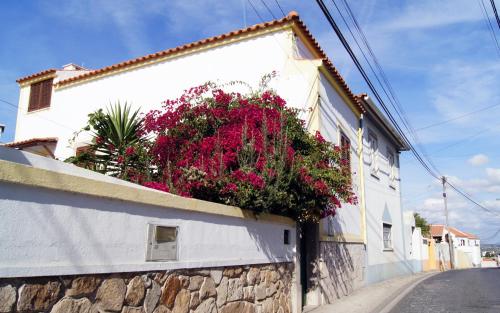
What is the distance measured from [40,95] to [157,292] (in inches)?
496

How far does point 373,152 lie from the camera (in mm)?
17062

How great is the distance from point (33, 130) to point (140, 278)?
12083 mm

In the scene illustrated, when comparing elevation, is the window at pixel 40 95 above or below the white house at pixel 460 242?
above

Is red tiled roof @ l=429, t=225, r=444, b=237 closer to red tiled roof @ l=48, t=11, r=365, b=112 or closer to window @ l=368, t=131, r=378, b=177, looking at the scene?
window @ l=368, t=131, r=378, b=177

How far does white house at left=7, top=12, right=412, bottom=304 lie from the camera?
34.8 feet

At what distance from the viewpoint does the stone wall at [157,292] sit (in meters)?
3.30

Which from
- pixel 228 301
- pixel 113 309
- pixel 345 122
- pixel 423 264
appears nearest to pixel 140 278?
pixel 113 309

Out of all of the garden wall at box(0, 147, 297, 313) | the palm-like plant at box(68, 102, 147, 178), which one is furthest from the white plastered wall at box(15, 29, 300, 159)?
the garden wall at box(0, 147, 297, 313)

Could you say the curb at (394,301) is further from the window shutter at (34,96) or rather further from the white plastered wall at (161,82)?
the window shutter at (34,96)

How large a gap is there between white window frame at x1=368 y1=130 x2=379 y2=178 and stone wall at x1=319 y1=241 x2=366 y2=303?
3.84 metres

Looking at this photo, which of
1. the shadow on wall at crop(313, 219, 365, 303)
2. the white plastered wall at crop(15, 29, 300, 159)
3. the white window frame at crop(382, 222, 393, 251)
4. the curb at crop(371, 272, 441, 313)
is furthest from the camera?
the white window frame at crop(382, 222, 393, 251)

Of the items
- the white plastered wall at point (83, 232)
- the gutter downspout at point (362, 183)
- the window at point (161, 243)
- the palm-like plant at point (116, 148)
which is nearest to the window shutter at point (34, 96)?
the palm-like plant at point (116, 148)

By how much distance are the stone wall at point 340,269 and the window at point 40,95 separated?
10205 mm

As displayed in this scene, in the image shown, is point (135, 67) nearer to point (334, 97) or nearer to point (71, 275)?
point (334, 97)
